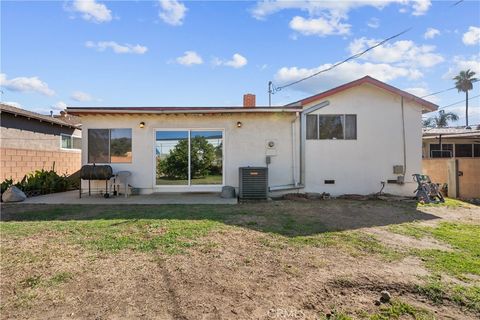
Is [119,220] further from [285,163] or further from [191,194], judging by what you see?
[285,163]

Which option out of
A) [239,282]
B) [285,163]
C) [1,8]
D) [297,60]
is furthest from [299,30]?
[239,282]

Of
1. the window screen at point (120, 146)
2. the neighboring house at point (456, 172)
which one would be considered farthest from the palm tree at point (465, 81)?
the window screen at point (120, 146)

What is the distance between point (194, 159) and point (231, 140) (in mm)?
1478

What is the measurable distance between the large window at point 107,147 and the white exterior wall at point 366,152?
6494 mm

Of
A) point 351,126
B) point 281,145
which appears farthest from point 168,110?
point 351,126

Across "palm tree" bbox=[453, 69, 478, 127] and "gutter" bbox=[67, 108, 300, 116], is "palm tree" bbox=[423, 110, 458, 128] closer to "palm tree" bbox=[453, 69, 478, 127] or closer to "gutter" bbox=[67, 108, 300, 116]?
"palm tree" bbox=[453, 69, 478, 127]

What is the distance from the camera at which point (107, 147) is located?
34.1 feet

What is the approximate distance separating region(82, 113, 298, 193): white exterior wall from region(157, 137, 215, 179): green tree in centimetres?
49

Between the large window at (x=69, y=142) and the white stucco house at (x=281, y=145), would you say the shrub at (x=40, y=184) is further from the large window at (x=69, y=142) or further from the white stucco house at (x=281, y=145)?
the large window at (x=69, y=142)

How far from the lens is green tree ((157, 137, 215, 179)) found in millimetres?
10539

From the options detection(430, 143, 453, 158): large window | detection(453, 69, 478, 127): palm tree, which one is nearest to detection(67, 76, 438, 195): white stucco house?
detection(430, 143, 453, 158): large window

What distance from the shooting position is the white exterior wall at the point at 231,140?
34.1ft

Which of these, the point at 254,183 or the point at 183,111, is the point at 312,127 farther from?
the point at 183,111

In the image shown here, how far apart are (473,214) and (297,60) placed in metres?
10.1
